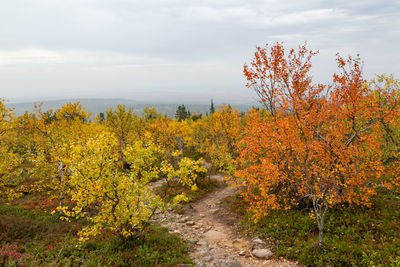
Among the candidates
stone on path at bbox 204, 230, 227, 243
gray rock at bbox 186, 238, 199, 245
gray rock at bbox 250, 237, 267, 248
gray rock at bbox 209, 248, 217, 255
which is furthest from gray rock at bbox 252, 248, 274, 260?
gray rock at bbox 186, 238, 199, 245

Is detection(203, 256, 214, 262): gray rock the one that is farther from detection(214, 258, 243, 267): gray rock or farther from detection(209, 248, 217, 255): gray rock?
detection(209, 248, 217, 255): gray rock

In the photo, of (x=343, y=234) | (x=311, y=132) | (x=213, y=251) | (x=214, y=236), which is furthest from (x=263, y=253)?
(x=311, y=132)

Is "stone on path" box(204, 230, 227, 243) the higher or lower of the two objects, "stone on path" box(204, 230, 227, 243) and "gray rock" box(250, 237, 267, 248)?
the lower

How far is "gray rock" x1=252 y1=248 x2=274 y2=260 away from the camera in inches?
439

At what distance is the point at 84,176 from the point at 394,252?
1481cm

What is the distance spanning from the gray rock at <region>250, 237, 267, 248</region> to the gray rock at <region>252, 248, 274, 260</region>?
44 cm

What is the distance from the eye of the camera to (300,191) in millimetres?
13383

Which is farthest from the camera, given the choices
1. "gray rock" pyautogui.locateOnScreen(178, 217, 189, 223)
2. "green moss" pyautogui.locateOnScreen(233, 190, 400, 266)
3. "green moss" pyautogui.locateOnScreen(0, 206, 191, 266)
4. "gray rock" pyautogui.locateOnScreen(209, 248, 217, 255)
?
"gray rock" pyautogui.locateOnScreen(178, 217, 189, 223)

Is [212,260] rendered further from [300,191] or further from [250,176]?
[300,191]

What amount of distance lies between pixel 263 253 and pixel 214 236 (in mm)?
3886

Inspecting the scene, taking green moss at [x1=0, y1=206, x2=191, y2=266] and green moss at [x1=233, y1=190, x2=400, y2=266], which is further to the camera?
green moss at [x1=0, y1=206, x2=191, y2=266]

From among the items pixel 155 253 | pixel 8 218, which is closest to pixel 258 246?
pixel 155 253

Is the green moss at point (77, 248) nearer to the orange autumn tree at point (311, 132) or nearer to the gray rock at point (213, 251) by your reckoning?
the gray rock at point (213, 251)

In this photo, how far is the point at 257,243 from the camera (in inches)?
487
